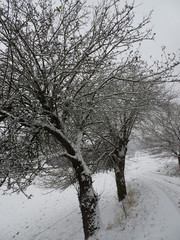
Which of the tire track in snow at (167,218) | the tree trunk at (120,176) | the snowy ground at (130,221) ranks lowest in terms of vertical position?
the snowy ground at (130,221)

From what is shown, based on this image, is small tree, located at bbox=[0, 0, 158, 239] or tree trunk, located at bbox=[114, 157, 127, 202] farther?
tree trunk, located at bbox=[114, 157, 127, 202]

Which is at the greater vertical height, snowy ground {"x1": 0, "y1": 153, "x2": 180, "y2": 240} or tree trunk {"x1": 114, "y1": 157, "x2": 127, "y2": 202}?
tree trunk {"x1": 114, "y1": 157, "x2": 127, "y2": 202}

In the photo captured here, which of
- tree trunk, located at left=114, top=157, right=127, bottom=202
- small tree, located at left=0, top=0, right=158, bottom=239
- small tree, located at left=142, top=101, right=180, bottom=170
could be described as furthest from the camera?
small tree, located at left=142, top=101, right=180, bottom=170

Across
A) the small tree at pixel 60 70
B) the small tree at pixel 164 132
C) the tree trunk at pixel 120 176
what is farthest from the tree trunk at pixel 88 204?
the small tree at pixel 164 132

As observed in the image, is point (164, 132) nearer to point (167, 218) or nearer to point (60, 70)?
point (167, 218)

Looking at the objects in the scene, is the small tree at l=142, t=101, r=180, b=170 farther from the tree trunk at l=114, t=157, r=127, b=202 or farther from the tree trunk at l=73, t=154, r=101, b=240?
the tree trunk at l=73, t=154, r=101, b=240

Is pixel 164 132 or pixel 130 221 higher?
pixel 164 132

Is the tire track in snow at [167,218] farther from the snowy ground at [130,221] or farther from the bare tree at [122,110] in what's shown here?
the bare tree at [122,110]

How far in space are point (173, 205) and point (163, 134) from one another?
35.4ft

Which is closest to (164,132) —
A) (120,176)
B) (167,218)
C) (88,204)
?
(120,176)

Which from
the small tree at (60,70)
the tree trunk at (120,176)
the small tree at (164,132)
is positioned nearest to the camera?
the small tree at (60,70)

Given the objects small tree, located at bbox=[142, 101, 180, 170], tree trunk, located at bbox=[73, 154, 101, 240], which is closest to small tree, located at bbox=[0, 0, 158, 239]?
tree trunk, located at bbox=[73, 154, 101, 240]

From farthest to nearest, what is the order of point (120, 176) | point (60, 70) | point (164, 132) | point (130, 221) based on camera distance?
point (164, 132)
point (120, 176)
point (130, 221)
point (60, 70)

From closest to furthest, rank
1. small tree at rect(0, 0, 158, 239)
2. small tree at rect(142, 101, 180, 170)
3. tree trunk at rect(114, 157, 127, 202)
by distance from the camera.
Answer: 1. small tree at rect(0, 0, 158, 239)
2. tree trunk at rect(114, 157, 127, 202)
3. small tree at rect(142, 101, 180, 170)
